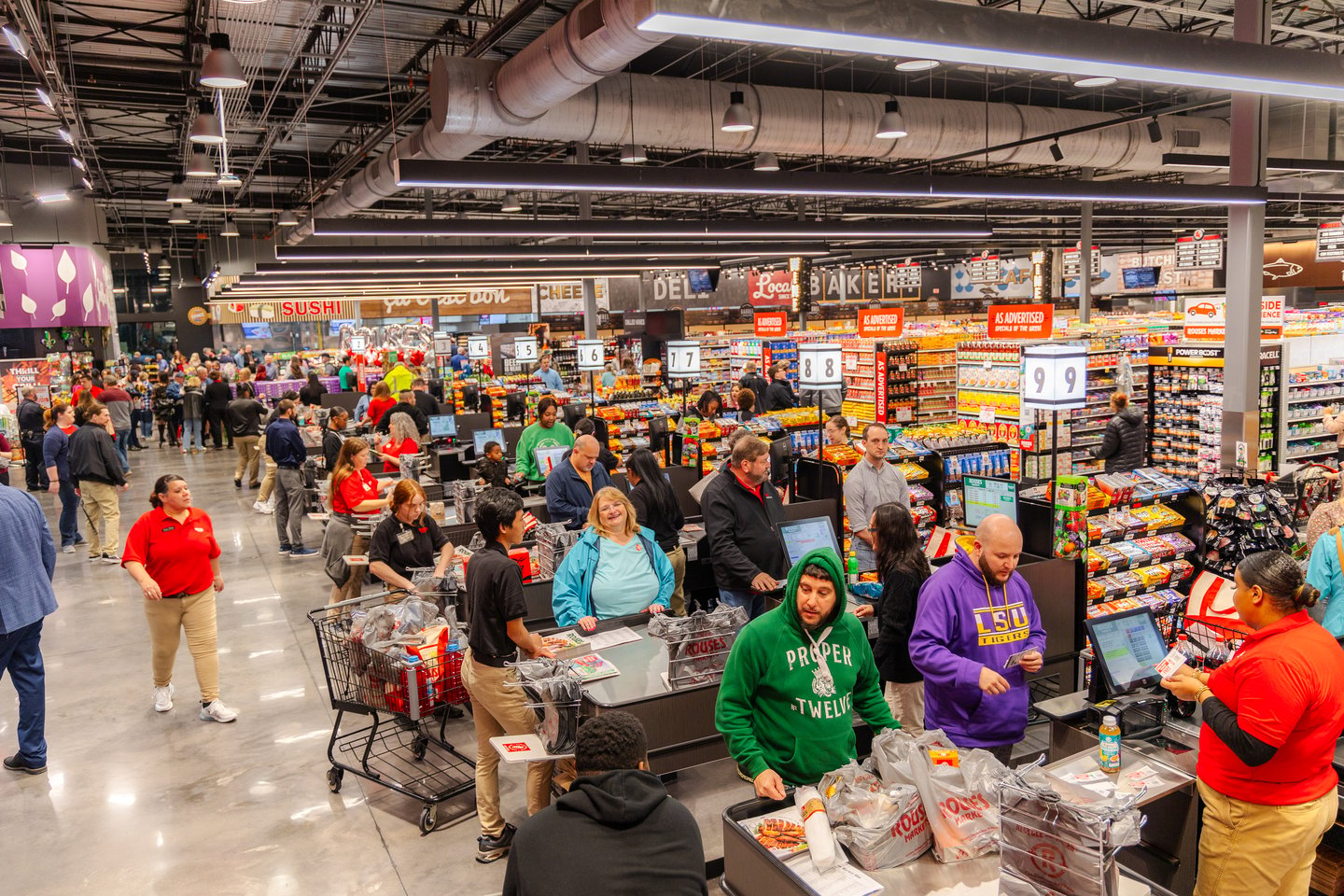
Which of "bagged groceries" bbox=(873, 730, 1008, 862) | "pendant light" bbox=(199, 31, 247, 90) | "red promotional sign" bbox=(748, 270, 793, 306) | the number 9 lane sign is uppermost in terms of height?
"pendant light" bbox=(199, 31, 247, 90)

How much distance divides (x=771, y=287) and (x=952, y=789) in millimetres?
24935

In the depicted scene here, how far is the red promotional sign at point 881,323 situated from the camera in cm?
1686

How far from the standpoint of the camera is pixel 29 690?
5.59 meters

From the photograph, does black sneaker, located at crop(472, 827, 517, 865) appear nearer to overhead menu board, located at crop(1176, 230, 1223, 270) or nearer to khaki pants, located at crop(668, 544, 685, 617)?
khaki pants, located at crop(668, 544, 685, 617)

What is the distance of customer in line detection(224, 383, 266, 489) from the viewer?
45.5ft

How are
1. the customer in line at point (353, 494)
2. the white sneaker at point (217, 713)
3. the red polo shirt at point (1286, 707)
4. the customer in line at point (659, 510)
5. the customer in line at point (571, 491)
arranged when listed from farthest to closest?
the customer in line at point (353, 494) < the customer in line at point (571, 491) < the customer in line at point (659, 510) < the white sneaker at point (217, 713) < the red polo shirt at point (1286, 707)

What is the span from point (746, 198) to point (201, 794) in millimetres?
18868

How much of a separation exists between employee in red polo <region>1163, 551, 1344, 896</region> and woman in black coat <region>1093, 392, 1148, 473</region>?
7898mm

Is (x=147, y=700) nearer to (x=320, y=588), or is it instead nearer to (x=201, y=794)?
(x=201, y=794)

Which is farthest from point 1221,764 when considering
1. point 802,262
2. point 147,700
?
point 802,262

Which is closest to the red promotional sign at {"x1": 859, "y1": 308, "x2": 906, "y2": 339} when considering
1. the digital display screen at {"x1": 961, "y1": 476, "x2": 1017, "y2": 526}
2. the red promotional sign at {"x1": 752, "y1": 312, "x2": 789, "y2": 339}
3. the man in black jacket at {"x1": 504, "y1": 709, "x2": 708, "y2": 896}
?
the red promotional sign at {"x1": 752, "y1": 312, "x2": 789, "y2": 339}

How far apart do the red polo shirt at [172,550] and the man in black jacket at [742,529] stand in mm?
3174

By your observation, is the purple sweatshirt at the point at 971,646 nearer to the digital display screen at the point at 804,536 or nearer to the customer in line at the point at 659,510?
the digital display screen at the point at 804,536

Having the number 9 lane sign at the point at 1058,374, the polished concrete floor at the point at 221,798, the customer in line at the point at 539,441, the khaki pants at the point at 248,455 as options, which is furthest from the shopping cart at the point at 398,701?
the khaki pants at the point at 248,455
